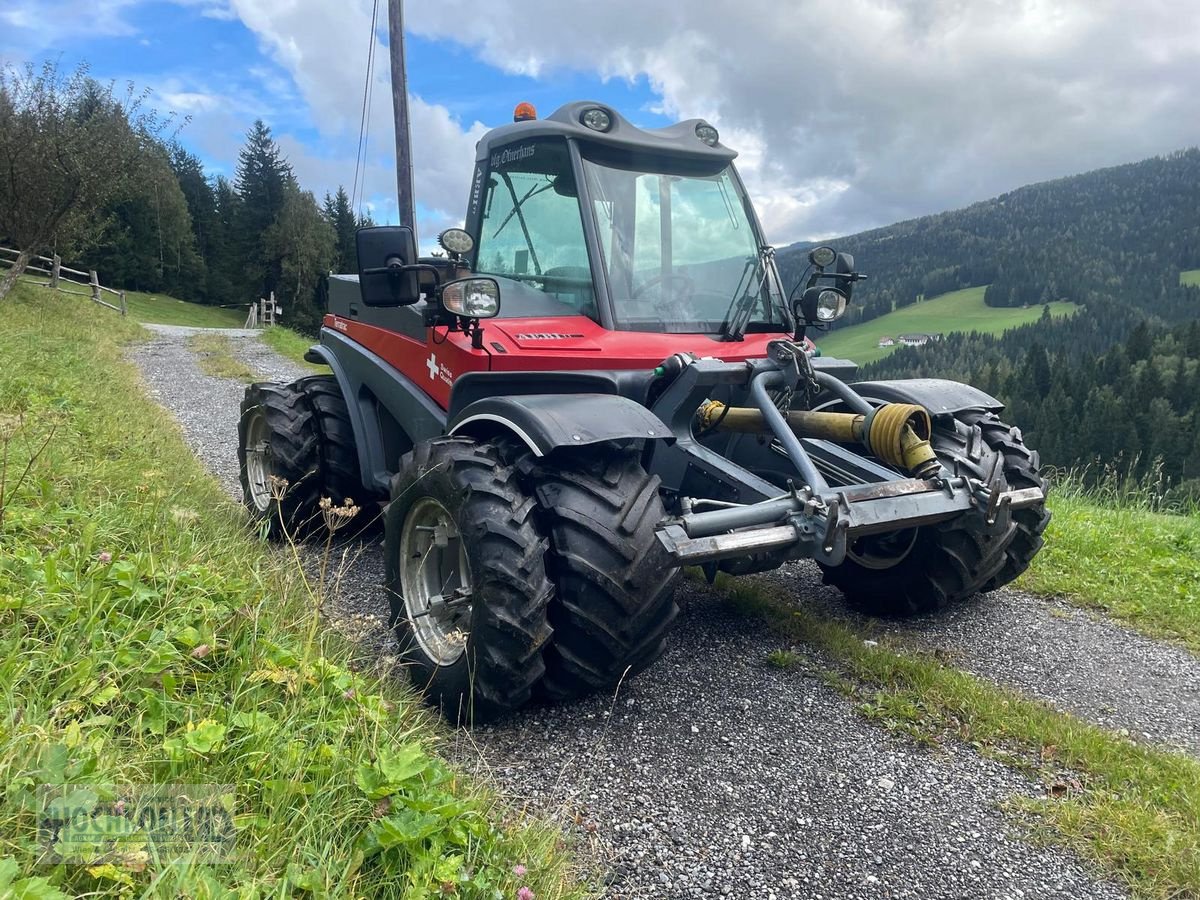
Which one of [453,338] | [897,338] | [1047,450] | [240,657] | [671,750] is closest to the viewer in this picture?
[240,657]

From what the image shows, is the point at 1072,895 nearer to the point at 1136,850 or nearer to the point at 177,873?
the point at 1136,850

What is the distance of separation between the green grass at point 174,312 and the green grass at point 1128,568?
128ft

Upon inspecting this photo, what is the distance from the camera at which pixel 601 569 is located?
2.89 meters

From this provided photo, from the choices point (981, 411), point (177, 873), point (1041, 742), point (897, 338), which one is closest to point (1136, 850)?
point (1041, 742)

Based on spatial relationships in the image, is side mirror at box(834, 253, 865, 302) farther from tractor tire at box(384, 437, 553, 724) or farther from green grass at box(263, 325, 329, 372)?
green grass at box(263, 325, 329, 372)

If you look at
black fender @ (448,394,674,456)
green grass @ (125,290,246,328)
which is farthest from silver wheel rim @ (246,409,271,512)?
green grass @ (125,290,246,328)

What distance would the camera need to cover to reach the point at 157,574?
3117 millimetres

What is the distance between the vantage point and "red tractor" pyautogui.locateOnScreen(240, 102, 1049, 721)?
118 inches

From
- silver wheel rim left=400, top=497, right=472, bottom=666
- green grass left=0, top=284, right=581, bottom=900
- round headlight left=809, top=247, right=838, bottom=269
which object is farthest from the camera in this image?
round headlight left=809, top=247, right=838, bottom=269

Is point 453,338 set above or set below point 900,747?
above

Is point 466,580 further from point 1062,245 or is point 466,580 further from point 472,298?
point 1062,245

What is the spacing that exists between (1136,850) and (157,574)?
3498 mm

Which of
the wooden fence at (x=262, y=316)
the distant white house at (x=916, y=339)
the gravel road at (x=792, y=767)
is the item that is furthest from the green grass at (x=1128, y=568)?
the distant white house at (x=916, y=339)

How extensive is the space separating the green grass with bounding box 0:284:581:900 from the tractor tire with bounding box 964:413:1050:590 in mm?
2900
